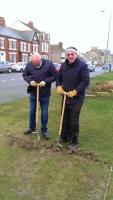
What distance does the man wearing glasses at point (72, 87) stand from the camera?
6219mm

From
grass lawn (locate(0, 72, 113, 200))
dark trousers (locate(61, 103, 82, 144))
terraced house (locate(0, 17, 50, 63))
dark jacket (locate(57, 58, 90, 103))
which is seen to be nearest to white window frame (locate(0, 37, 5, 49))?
terraced house (locate(0, 17, 50, 63))

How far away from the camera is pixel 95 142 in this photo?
7.05 meters

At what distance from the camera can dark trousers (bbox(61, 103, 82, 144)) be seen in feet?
21.2

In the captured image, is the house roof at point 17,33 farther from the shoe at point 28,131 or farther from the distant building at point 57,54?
the shoe at point 28,131

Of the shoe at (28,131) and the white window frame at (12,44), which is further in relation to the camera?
the white window frame at (12,44)

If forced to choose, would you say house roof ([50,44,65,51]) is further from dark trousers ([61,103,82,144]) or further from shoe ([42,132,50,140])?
dark trousers ([61,103,82,144])

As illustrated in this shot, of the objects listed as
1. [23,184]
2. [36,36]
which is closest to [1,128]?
[23,184]

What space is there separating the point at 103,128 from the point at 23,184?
375cm

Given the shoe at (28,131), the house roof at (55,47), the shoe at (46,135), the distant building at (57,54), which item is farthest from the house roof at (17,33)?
the shoe at (46,135)

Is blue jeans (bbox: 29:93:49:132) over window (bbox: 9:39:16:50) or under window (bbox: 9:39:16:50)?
under

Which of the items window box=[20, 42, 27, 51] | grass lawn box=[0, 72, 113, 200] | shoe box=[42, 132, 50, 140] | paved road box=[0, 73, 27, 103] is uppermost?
window box=[20, 42, 27, 51]

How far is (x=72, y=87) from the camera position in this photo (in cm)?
638

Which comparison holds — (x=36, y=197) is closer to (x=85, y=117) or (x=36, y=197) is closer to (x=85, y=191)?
(x=85, y=191)

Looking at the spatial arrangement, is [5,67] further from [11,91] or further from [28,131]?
[28,131]
